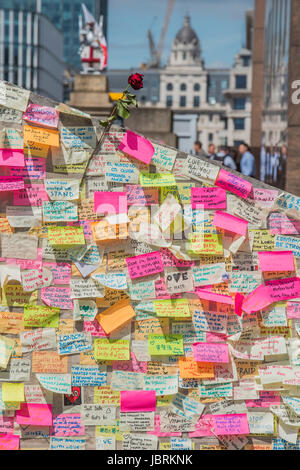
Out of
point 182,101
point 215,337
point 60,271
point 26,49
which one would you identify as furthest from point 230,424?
point 182,101

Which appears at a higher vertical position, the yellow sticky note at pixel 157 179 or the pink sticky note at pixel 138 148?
the pink sticky note at pixel 138 148

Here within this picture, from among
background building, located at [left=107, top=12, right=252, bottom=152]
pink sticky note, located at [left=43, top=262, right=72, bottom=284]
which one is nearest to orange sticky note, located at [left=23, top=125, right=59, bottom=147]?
pink sticky note, located at [left=43, top=262, right=72, bottom=284]

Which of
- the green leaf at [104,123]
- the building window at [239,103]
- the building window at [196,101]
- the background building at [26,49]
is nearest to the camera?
the green leaf at [104,123]

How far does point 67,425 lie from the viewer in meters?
3.37

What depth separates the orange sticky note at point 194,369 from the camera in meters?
3.34

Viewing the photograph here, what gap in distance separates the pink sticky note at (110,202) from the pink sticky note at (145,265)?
26 cm

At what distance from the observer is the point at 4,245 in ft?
10.9

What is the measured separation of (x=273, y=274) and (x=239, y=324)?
32cm

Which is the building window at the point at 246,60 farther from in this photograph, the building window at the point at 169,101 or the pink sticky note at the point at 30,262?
the pink sticky note at the point at 30,262

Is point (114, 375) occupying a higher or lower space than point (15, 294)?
lower

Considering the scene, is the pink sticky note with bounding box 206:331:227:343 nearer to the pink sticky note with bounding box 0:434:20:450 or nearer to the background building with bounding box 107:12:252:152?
the pink sticky note with bounding box 0:434:20:450

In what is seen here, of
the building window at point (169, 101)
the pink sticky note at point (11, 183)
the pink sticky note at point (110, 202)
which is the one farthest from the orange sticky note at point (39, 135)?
the building window at point (169, 101)
